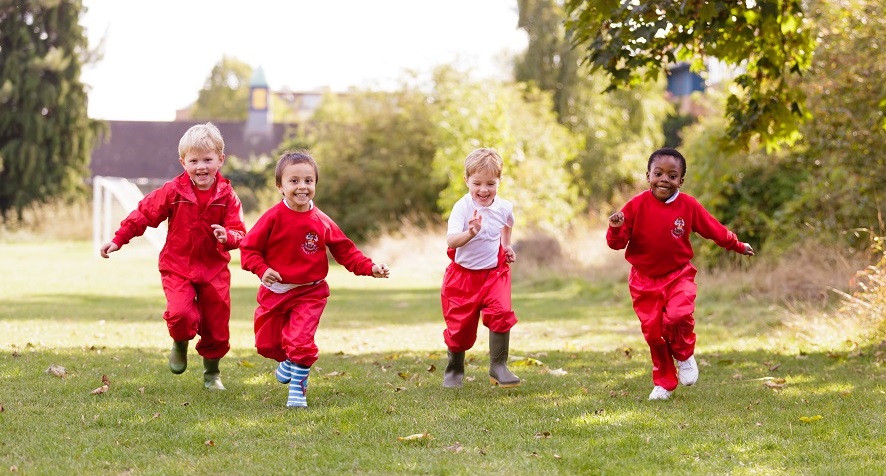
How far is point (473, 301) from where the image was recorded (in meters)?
7.99

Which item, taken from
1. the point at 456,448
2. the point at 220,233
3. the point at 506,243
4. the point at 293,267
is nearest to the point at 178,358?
the point at 220,233

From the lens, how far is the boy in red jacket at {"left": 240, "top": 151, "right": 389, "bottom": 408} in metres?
7.29

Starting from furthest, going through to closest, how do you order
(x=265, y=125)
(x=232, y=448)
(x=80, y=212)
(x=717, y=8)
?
1. (x=265, y=125)
2. (x=80, y=212)
3. (x=717, y=8)
4. (x=232, y=448)

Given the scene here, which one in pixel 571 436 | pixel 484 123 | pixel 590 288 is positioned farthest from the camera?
pixel 484 123

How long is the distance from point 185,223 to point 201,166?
1.32 feet

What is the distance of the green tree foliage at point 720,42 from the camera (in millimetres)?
10266

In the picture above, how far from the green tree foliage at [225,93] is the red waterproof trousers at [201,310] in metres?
77.5

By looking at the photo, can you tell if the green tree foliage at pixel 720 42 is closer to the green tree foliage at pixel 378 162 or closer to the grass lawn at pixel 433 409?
the grass lawn at pixel 433 409

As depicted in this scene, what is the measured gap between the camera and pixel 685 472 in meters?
5.55

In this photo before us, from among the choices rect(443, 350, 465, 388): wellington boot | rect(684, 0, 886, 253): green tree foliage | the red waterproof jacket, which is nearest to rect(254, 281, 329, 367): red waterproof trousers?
the red waterproof jacket

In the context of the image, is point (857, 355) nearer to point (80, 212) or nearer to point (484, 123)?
point (484, 123)

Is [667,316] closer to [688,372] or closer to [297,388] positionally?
[688,372]

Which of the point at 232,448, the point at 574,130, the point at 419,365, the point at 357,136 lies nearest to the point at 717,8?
the point at 419,365

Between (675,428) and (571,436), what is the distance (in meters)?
0.67
